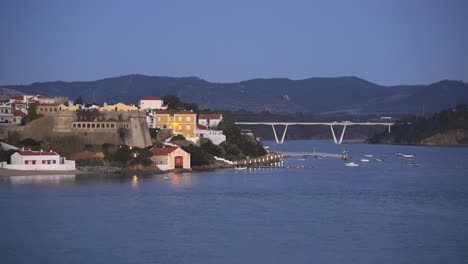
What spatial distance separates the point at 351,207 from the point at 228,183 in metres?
7.28

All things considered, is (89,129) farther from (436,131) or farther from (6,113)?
(436,131)

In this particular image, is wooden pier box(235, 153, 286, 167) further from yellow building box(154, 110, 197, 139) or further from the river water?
the river water

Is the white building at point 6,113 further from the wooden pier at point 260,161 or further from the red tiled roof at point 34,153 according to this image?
the wooden pier at point 260,161

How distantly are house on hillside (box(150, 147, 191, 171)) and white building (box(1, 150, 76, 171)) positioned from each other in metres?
3.62

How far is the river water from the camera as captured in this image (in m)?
17.5

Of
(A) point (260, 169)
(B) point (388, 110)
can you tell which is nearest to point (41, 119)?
(A) point (260, 169)

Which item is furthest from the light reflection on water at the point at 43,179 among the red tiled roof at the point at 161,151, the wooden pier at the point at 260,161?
the wooden pier at the point at 260,161

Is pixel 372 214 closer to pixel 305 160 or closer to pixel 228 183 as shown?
pixel 228 183

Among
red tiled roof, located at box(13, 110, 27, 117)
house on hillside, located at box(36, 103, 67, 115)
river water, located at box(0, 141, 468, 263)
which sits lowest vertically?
river water, located at box(0, 141, 468, 263)

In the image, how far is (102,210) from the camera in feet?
76.9

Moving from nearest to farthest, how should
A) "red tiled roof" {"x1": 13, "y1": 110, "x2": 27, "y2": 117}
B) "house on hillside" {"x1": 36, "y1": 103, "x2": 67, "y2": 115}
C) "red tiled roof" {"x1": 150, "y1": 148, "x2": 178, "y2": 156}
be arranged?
"red tiled roof" {"x1": 150, "y1": 148, "x2": 178, "y2": 156} < "house on hillside" {"x1": 36, "y1": 103, "x2": 67, "y2": 115} < "red tiled roof" {"x1": 13, "y1": 110, "x2": 27, "y2": 117}

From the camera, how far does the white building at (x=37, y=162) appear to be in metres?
32.7

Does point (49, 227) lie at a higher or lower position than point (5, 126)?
lower

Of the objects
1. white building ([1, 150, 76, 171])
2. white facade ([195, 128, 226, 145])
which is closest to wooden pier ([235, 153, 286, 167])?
white facade ([195, 128, 226, 145])
